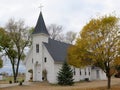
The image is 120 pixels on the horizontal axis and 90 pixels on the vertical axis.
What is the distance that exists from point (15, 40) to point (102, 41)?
21207mm

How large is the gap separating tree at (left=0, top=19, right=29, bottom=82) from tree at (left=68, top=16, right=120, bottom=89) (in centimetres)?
1858

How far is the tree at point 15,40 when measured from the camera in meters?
41.6

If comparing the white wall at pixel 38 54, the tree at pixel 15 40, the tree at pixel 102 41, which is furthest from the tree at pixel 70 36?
the tree at pixel 102 41

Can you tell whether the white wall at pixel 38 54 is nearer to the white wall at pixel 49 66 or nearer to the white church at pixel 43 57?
the white church at pixel 43 57

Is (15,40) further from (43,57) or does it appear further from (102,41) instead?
(102,41)

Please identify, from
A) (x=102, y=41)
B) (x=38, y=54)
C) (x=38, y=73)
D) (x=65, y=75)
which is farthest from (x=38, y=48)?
(x=102, y=41)

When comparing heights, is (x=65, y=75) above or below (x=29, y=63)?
below

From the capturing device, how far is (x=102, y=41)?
2580cm

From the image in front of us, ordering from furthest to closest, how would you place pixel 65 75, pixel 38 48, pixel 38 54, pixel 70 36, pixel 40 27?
1. pixel 70 36
2. pixel 40 27
3. pixel 38 48
4. pixel 38 54
5. pixel 65 75

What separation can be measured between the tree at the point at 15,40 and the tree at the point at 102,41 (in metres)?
18.6

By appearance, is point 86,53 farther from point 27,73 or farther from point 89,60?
point 27,73

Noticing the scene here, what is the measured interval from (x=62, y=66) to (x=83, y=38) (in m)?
10.3

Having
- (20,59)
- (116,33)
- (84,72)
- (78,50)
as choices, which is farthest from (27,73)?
(116,33)

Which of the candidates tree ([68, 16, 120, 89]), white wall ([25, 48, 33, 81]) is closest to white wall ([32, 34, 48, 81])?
white wall ([25, 48, 33, 81])
